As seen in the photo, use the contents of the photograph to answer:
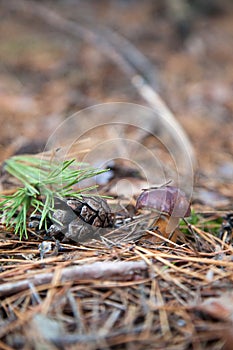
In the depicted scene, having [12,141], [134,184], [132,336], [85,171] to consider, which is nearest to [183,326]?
[132,336]

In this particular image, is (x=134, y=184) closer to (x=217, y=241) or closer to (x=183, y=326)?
(x=217, y=241)

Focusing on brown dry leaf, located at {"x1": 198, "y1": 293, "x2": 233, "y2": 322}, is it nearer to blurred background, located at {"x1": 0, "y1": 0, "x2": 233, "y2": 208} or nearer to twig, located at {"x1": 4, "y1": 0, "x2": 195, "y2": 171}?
blurred background, located at {"x1": 0, "y1": 0, "x2": 233, "y2": 208}

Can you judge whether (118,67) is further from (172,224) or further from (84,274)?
(84,274)

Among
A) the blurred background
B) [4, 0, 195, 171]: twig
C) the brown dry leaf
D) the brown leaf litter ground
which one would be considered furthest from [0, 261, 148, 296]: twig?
[4, 0, 195, 171]: twig

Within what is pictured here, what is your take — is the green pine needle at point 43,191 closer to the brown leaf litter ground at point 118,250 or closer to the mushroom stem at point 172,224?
the brown leaf litter ground at point 118,250

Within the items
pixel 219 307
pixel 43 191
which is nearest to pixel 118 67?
pixel 43 191

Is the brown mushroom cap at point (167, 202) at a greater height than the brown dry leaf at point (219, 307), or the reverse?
the brown mushroom cap at point (167, 202)

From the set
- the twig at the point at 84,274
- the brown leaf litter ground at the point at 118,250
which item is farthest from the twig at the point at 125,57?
the twig at the point at 84,274
